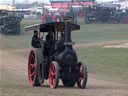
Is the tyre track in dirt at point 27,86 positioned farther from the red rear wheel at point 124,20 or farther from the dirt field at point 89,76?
the red rear wheel at point 124,20

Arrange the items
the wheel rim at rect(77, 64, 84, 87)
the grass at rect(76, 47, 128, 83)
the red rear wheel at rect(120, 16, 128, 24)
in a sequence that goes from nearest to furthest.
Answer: the wheel rim at rect(77, 64, 84, 87) → the grass at rect(76, 47, 128, 83) → the red rear wheel at rect(120, 16, 128, 24)

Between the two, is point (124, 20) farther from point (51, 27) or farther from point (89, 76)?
point (51, 27)

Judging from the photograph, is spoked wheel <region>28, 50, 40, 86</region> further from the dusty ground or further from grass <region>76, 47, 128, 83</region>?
grass <region>76, 47, 128, 83</region>

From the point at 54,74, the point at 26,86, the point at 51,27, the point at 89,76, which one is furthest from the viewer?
the point at 89,76


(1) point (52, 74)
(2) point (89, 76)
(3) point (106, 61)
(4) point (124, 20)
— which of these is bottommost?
→ (4) point (124, 20)

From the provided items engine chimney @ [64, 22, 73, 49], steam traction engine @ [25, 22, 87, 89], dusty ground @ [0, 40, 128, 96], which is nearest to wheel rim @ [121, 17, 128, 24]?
dusty ground @ [0, 40, 128, 96]

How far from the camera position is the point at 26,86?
11742mm

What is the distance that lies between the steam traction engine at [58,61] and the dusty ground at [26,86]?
28 centimetres

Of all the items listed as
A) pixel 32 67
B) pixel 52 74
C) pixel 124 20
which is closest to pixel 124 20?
pixel 124 20

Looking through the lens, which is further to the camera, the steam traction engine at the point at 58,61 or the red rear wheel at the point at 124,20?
the red rear wheel at the point at 124,20

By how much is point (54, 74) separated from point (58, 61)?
39 centimetres

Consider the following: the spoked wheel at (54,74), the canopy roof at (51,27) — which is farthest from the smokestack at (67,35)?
the spoked wheel at (54,74)

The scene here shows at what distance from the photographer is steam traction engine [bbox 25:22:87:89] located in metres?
11.0

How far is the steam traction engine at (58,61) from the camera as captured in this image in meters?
11.0
